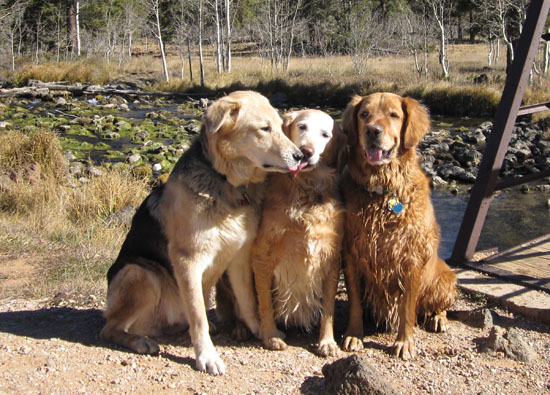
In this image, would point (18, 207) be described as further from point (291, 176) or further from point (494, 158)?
point (494, 158)

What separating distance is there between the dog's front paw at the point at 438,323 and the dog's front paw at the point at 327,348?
92 cm

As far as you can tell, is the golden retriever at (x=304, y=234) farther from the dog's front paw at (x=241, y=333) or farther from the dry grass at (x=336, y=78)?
the dry grass at (x=336, y=78)

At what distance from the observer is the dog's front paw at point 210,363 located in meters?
3.68

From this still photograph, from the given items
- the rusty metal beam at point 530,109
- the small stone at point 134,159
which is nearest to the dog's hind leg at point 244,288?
the rusty metal beam at point 530,109

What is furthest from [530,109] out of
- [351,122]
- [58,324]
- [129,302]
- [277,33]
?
[277,33]

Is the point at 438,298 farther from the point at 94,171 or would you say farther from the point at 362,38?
the point at 362,38

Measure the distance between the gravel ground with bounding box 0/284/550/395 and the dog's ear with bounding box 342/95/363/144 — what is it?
1.60 metres

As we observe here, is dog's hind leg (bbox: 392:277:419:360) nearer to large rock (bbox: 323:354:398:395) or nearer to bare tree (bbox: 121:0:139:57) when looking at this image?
large rock (bbox: 323:354:398:395)

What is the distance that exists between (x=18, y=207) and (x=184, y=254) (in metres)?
6.66

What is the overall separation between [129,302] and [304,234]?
142 centimetres

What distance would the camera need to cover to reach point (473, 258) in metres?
5.77

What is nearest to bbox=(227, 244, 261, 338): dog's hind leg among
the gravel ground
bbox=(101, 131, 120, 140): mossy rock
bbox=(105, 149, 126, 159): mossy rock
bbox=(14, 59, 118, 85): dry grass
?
the gravel ground

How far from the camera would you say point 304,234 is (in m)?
3.93

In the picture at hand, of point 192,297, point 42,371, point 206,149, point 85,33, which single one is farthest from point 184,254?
point 85,33
